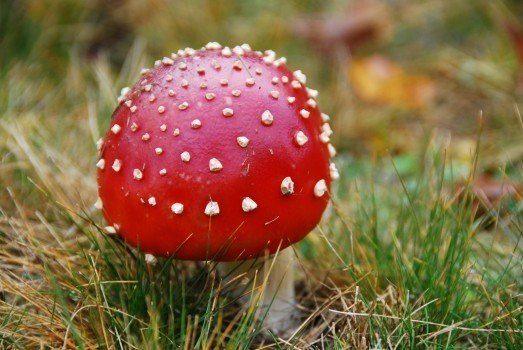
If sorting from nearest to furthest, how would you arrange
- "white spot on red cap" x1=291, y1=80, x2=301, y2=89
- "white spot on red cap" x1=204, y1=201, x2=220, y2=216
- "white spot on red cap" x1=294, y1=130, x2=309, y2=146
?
"white spot on red cap" x1=204, y1=201, x2=220, y2=216 → "white spot on red cap" x1=294, y1=130, x2=309, y2=146 → "white spot on red cap" x1=291, y1=80, x2=301, y2=89

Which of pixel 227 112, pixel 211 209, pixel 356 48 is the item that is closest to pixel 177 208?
pixel 211 209

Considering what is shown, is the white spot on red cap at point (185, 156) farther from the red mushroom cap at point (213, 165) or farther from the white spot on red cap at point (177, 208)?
the white spot on red cap at point (177, 208)

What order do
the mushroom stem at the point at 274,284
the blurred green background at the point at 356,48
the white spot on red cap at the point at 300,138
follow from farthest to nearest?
the blurred green background at the point at 356,48, the mushroom stem at the point at 274,284, the white spot on red cap at the point at 300,138

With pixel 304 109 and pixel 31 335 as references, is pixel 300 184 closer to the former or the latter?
pixel 304 109

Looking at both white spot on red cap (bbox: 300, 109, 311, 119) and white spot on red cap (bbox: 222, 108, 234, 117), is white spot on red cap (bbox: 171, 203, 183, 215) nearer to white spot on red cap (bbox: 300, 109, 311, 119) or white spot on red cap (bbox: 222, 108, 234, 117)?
white spot on red cap (bbox: 222, 108, 234, 117)

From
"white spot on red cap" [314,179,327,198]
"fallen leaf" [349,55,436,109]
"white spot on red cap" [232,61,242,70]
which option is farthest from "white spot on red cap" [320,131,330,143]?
"fallen leaf" [349,55,436,109]

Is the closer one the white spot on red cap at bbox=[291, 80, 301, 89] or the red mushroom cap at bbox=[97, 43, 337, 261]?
the red mushroom cap at bbox=[97, 43, 337, 261]

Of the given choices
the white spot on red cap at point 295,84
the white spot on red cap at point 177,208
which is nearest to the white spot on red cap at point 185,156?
the white spot on red cap at point 177,208
